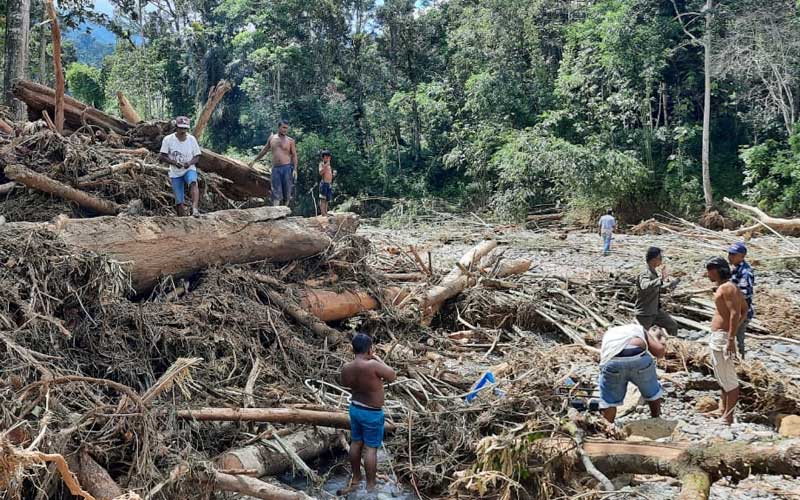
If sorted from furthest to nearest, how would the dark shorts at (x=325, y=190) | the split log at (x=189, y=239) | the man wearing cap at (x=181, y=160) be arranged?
the dark shorts at (x=325, y=190) → the man wearing cap at (x=181, y=160) → the split log at (x=189, y=239)

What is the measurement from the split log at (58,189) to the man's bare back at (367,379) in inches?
141

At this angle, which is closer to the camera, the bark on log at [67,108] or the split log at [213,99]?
the bark on log at [67,108]

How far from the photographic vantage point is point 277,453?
479 centimetres

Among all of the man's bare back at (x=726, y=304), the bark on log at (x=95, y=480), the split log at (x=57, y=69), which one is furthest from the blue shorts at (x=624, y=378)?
the split log at (x=57, y=69)

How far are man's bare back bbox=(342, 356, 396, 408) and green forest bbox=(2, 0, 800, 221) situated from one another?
15.4m

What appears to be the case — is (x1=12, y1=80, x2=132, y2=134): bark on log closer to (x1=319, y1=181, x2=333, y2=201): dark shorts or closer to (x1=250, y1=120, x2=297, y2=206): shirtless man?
(x1=250, y1=120, x2=297, y2=206): shirtless man

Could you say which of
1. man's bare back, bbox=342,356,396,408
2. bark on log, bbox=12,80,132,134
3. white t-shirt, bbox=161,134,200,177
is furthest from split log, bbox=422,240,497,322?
bark on log, bbox=12,80,132,134

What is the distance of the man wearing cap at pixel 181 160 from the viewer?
7078mm

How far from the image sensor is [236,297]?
6574 mm

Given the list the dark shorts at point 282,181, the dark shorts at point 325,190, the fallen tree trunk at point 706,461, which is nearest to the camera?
the fallen tree trunk at point 706,461

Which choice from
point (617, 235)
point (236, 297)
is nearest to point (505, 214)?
point (617, 235)

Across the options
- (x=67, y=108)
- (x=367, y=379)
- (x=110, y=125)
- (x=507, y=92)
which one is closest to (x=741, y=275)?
(x=367, y=379)

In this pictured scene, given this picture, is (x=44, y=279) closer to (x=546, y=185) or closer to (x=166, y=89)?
(x=546, y=185)

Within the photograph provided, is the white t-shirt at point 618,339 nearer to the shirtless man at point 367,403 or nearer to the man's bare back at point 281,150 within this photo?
the shirtless man at point 367,403
